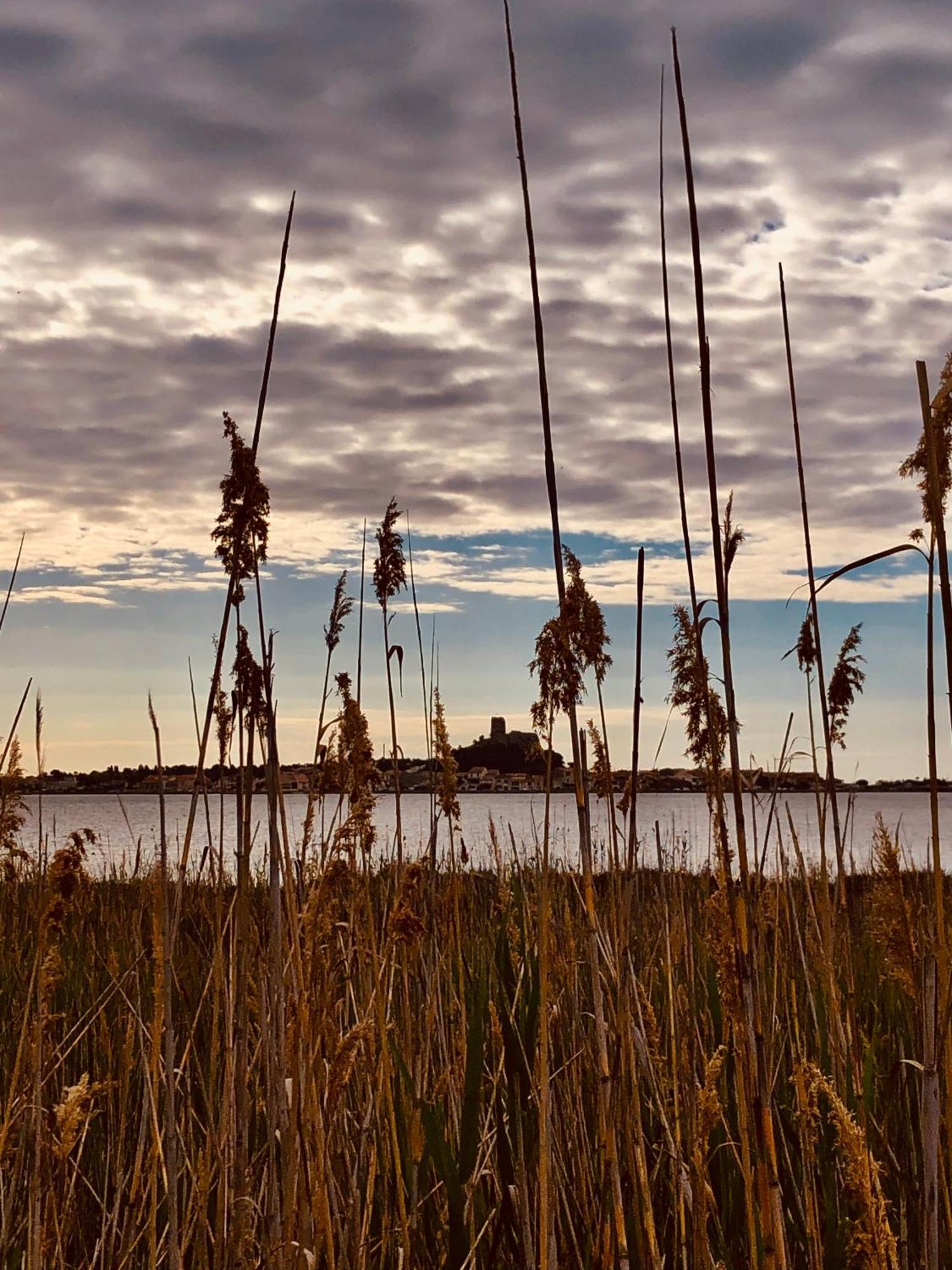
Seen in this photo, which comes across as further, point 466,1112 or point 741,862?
point 466,1112

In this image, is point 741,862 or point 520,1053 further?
point 520,1053

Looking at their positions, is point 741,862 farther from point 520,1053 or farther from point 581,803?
point 520,1053

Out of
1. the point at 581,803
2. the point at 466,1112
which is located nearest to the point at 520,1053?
the point at 466,1112

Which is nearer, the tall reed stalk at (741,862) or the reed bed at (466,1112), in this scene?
the tall reed stalk at (741,862)

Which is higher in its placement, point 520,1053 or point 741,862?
point 741,862

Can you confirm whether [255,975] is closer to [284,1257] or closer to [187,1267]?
[187,1267]

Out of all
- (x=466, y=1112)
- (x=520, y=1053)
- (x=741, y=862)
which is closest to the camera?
(x=741, y=862)

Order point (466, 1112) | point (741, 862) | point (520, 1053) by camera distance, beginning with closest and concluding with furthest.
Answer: point (741, 862) → point (466, 1112) → point (520, 1053)

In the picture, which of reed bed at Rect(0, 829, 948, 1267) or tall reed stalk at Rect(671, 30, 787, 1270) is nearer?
tall reed stalk at Rect(671, 30, 787, 1270)

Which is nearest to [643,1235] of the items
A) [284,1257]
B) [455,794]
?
[284,1257]

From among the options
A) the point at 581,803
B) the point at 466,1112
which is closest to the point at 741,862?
the point at 581,803

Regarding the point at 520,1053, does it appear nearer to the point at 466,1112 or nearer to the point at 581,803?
the point at 466,1112

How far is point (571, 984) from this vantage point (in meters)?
2.52

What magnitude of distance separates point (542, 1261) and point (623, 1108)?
467mm
